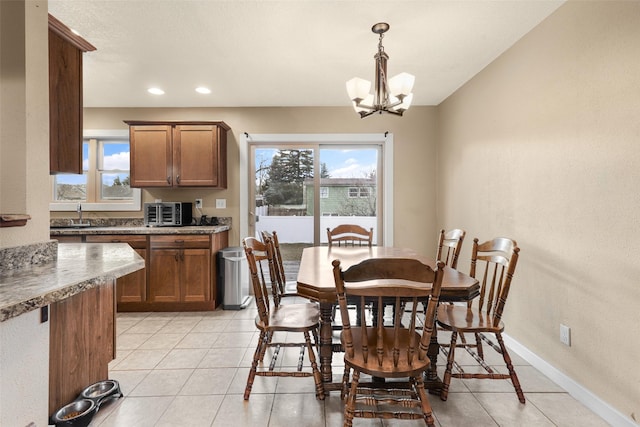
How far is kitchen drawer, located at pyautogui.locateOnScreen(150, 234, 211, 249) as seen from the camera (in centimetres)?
350

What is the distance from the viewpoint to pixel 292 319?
1.99 meters

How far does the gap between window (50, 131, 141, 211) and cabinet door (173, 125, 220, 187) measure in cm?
83

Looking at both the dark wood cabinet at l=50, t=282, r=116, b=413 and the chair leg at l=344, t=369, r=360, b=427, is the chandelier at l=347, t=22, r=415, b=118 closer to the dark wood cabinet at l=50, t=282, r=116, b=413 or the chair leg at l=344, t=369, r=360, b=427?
the chair leg at l=344, t=369, r=360, b=427

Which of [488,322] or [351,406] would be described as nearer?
[351,406]

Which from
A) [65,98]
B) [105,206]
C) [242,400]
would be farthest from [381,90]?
[105,206]

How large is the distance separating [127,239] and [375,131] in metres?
3.32

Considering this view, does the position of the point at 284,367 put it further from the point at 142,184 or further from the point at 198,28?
the point at 142,184

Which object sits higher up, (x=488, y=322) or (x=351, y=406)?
(x=488, y=322)

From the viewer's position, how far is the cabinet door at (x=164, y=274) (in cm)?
351

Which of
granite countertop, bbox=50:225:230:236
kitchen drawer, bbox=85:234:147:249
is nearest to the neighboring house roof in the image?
granite countertop, bbox=50:225:230:236

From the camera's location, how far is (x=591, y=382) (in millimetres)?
1818

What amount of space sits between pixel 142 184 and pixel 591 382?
4.51 m

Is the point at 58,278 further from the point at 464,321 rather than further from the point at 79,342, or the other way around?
the point at 464,321

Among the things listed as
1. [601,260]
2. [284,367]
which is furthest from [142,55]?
[601,260]
